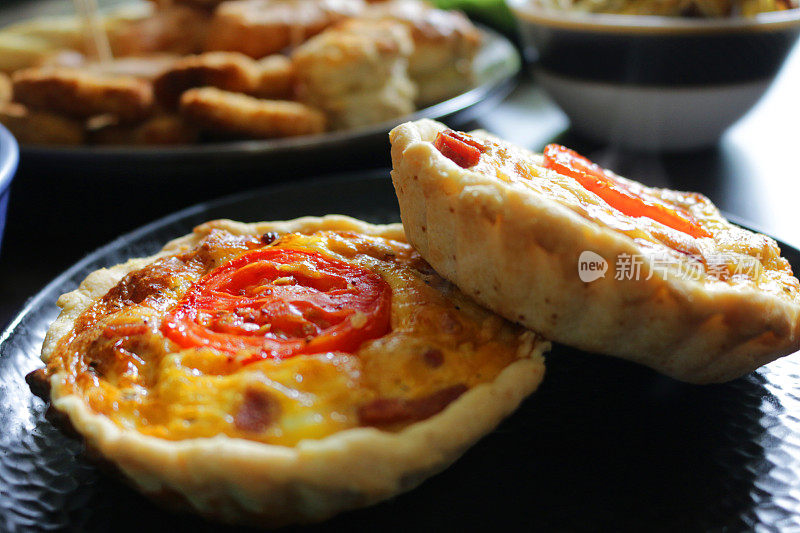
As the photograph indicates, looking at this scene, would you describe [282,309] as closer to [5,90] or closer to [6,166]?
[6,166]

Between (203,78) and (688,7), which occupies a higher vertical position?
(688,7)

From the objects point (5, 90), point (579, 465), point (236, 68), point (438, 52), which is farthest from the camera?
point (438, 52)

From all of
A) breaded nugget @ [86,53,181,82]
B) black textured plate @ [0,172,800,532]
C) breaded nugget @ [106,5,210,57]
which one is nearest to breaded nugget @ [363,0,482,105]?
breaded nugget @ [106,5,210,57]

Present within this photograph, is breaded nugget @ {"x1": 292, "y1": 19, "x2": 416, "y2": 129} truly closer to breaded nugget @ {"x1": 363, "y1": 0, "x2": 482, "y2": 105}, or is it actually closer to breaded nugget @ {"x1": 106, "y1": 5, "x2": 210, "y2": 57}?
breaded nugget @ {"x1": 363, "y1": 0, "x2": 482, "y2": 105}

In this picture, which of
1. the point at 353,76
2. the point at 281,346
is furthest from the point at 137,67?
the point at 281,346

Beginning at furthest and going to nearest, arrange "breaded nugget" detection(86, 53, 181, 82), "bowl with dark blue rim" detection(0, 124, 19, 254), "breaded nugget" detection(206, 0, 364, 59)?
"breaded nugget" detection(206, 0, 364, 59), "breaded nugget" detection(86, 53, 181, 82), "bowl with dark blue rim" detection(0, 124, 19, 254)

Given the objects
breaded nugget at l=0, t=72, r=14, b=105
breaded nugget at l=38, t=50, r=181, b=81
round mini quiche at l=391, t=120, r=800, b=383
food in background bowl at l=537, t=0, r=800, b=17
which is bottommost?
breaded nugget at l=0, t=72, r=14, b=105
